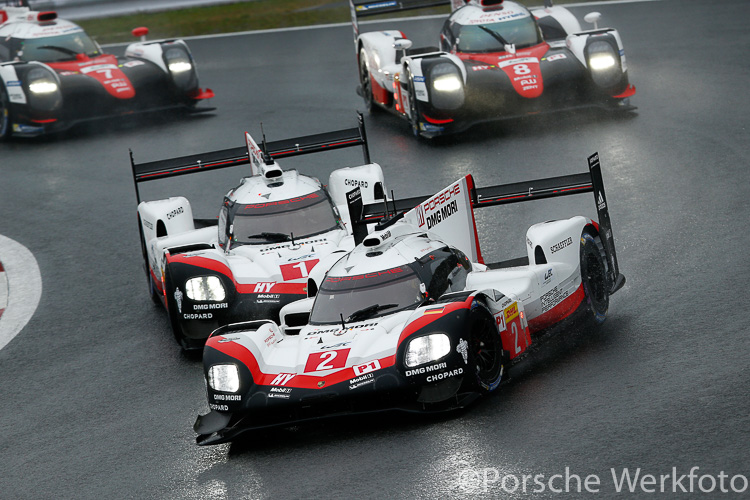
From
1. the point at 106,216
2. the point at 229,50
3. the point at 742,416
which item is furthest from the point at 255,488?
the point at 229,50

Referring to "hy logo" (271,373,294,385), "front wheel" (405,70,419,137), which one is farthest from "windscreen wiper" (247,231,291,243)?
"front wheel" (405,70,419,137)

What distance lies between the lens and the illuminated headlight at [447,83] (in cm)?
1667

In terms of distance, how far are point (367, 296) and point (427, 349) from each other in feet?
3.75

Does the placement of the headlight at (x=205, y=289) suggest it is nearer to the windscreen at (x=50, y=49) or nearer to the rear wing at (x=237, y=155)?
the rear wing at (x=237, y=155)

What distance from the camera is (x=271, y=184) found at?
11930 mm

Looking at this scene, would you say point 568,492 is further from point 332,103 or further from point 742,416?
point 332,103

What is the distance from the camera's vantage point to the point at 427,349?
25.6ft

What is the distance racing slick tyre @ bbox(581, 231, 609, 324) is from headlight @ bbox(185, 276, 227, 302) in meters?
3.14

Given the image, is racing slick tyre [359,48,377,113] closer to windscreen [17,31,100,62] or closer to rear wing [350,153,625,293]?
windscreen [17,31,100,62]

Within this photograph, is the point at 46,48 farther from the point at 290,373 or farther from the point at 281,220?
the point at 290,373

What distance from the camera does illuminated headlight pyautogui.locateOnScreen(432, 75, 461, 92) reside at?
16666 millimetres

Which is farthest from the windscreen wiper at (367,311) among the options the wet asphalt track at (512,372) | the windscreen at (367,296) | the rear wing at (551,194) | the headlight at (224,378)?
the rear wing at (551,194)
